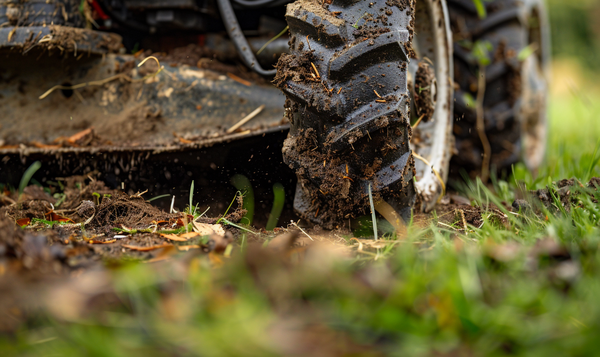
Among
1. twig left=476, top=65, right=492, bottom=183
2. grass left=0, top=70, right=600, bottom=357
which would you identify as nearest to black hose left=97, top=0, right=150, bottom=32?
grass left=0, top=70, right=600, bottom=357

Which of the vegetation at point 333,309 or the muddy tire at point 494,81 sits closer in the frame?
the vegetation at point 333,309

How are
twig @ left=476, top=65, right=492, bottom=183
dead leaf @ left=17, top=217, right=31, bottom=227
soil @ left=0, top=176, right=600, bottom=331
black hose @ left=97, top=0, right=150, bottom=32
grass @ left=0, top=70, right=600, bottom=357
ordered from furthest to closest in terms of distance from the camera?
twig @ left=476, top=65, right=492, bottom=183, black hose @ left=97, top=0, right=150, bottom=32, dead leaf @ left=17, top=217, right=31, bottom=227, soil @ left=0, top=176, right=600, bottom=331, grass @ left=0, top=70, right=600, bottom=357

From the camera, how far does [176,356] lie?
1.87 feet

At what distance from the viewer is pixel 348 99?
1.15 m

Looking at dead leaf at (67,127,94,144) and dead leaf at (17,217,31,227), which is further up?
dead leaf at (67,127,94,144)

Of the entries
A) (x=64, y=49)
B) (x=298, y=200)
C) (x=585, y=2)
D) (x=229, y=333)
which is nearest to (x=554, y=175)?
(x=298, y=200)

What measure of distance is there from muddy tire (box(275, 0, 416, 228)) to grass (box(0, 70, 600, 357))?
0.43 meters

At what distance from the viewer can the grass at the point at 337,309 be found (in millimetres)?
578

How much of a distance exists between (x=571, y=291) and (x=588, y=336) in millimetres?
158

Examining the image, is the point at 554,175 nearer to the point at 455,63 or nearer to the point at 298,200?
the point at 455,63

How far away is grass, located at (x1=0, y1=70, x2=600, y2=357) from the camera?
0.58 m

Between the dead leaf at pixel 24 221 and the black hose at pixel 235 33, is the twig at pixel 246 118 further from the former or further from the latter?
the dead leaf at pixel 24 221

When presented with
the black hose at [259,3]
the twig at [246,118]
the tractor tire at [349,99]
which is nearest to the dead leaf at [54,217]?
the twig at [246,118]

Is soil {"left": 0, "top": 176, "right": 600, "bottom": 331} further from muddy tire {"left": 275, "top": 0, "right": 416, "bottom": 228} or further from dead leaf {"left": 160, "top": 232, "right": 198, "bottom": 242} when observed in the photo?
muddy tire {"left": 275, "top": 0, "right": 416, "bottom": 228}
